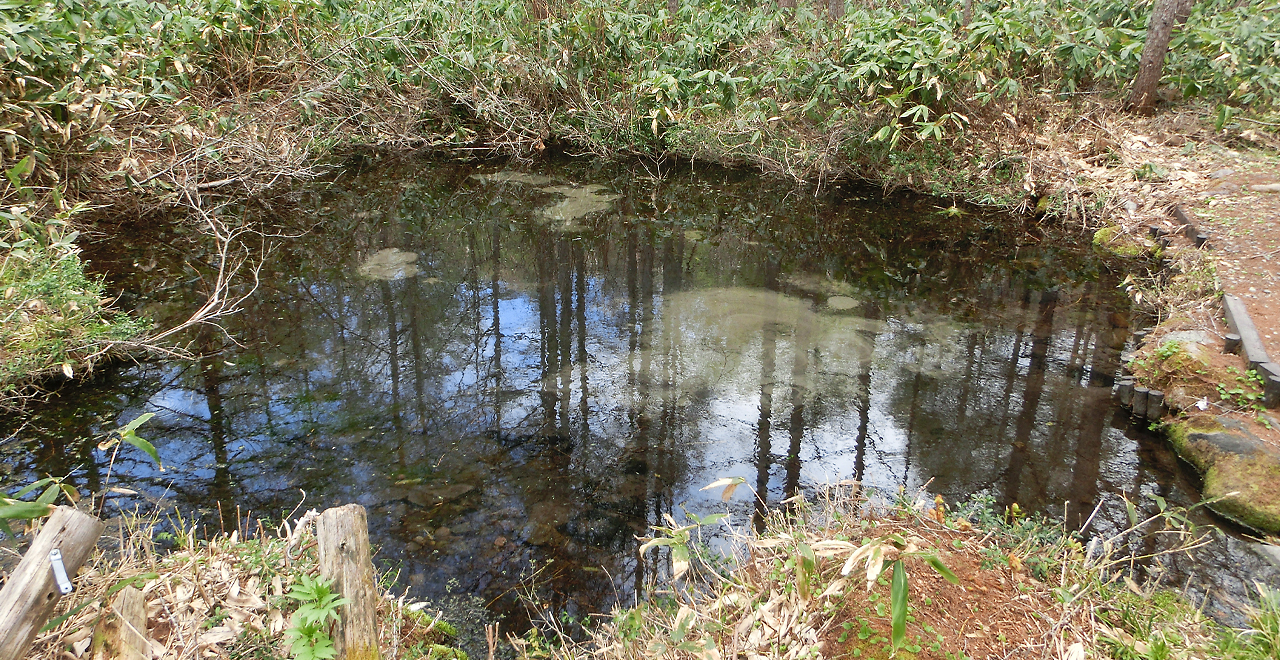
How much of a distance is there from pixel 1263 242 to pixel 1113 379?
9.10ft

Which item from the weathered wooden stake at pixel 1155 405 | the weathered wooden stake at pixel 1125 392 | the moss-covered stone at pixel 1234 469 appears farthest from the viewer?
the weathered wooden stake at pixel 1125 392

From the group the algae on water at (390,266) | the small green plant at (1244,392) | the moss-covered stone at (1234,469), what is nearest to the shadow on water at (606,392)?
the algae on water at (390,266)

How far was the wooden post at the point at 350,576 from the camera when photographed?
100 inches

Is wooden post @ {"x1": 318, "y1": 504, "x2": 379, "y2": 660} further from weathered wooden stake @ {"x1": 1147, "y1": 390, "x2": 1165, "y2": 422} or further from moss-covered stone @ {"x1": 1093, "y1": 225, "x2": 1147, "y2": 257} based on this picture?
moss-covered stone @ {"x1": 1093, "y1": 225, "x2": 1147, "y2": 257}

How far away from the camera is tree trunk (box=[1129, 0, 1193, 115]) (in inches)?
367

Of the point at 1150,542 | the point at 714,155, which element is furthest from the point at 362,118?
the point at 1150,542

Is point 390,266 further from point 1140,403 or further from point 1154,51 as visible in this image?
point 1154,51

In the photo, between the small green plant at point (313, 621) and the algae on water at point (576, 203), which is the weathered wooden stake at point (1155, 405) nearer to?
the small green plant at point (313, 621)

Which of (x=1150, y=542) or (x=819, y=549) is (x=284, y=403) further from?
(x=1150, y=542)

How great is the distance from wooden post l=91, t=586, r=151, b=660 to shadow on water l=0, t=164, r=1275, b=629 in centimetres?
139

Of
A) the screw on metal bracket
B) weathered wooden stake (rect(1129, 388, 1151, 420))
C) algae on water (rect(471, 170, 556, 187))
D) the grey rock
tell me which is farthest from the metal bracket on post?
algae on water (rect(471, 170, 556, 187))

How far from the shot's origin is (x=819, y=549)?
8.91 feet

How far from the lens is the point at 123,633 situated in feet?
8.27

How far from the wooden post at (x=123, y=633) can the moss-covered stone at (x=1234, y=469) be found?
5.07 m
